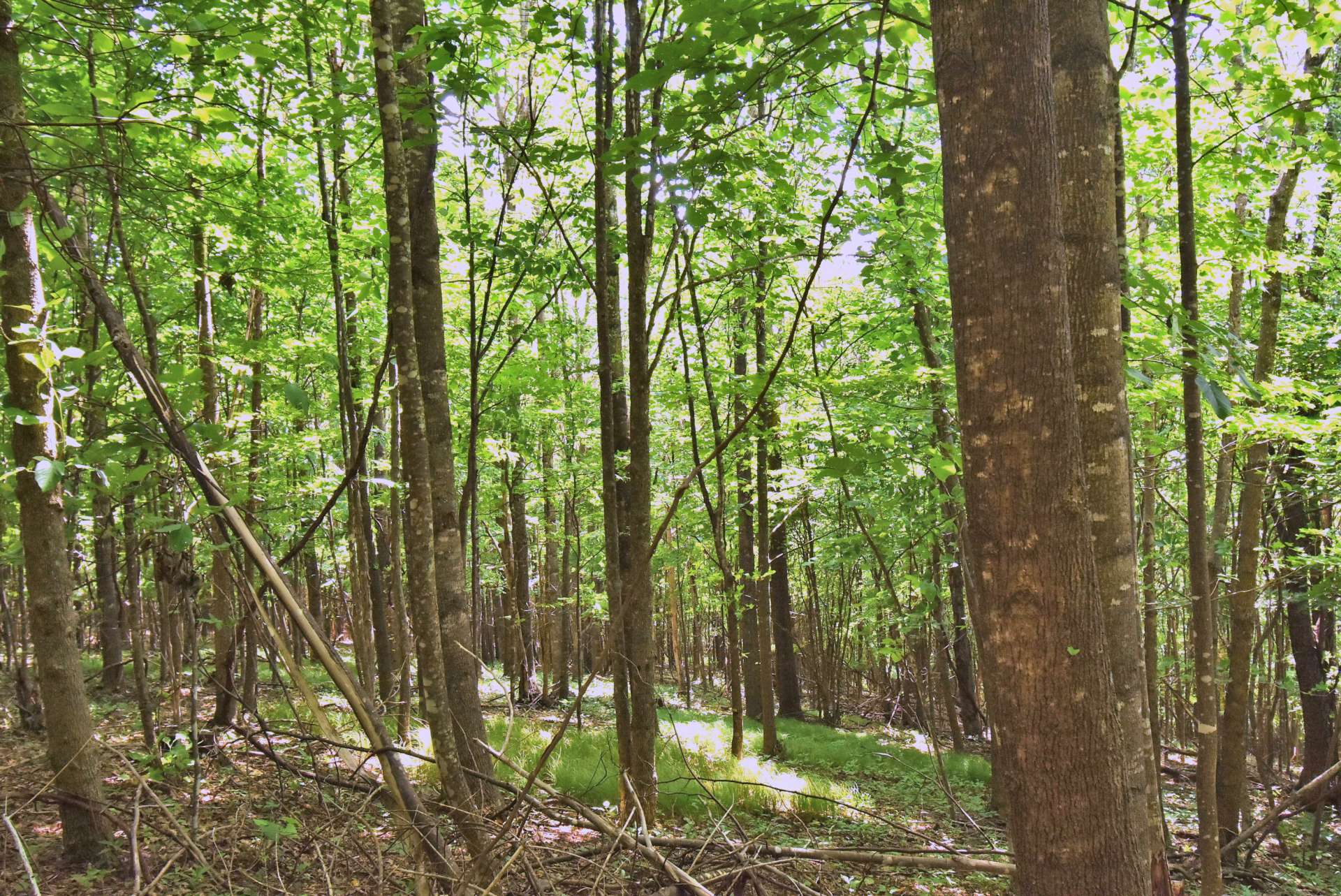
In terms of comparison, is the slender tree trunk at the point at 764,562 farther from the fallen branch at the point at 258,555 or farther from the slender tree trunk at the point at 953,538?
the fallen branch at the point at 258,555

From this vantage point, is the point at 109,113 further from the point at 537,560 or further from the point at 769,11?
the point at 537,560

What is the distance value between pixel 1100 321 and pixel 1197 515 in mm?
1838

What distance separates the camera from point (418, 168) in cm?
457

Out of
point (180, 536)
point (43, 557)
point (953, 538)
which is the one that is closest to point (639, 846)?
point (180, 536)

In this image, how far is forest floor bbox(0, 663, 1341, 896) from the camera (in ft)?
9.96

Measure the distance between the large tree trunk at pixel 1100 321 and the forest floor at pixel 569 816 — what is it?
1.10 m

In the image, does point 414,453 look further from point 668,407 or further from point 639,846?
point 668,407

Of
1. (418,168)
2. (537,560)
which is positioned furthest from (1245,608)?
(537,560)

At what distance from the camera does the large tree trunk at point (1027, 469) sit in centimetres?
175

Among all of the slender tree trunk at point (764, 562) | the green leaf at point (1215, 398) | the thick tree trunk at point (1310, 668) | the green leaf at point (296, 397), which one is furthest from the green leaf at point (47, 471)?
the thick tree trunk at point (1310, 668)

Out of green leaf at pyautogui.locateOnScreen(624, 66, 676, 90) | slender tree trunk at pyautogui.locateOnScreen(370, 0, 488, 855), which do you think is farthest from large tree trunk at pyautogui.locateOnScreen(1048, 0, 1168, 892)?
slender tree trunk at pyautogui.locateOnScreen(370, 0, 488, 855)

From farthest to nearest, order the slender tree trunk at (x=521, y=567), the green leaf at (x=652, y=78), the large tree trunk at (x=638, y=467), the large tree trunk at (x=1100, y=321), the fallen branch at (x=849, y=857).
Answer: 1. the slender tree trunk at (x=521, y=567)
2. the large tree trunk at (x=638, y=467)
3. the fallen branch at (x=849, y=857)
4. the large tree trunk at (x=1100, y=321)
5. the green leaf at (x=652, y=78)

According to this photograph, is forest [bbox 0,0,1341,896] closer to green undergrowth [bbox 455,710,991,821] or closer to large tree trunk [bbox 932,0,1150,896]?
large tree trunk [bbox 932,0,1150,896]

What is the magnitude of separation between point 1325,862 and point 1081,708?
9.35m
